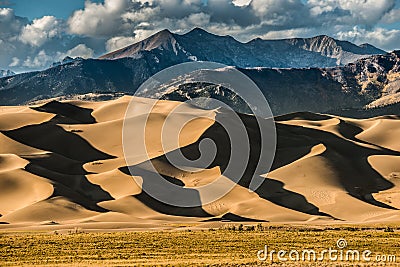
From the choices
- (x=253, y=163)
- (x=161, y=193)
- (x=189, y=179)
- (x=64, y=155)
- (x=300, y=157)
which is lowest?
(x=161, y=193)

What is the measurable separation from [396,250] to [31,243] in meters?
24.2

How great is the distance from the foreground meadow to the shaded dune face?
2151 cm

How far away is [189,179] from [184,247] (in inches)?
2104

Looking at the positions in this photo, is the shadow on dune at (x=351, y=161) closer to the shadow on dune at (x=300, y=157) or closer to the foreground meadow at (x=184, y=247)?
the shadow on dune at (x=300, y=157)

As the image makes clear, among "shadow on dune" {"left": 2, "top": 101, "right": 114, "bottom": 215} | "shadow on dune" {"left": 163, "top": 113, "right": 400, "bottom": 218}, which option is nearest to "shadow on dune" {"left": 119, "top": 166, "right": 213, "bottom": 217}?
"shadow on dune" {"left": 2, "top": 101, "right": 114, "bottom": 215}

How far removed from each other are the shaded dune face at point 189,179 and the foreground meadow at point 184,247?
2151 cm

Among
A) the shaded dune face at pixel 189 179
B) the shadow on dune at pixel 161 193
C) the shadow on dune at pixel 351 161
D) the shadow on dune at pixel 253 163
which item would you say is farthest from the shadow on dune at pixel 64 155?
the shadow on dune at pixel 351 161

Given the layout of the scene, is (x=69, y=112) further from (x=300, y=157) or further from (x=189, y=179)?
(x=189, y=179)

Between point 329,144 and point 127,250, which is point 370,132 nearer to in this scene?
point 329,144

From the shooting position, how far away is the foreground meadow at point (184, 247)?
3225 cm

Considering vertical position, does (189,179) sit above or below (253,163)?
below

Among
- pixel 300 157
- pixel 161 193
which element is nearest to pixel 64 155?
pixel 161 193

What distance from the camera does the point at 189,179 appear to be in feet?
304

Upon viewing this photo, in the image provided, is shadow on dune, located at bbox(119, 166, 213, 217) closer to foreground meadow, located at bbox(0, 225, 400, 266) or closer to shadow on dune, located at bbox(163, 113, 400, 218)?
shadow on dune, located at bbox(163, 113, 400, 218)
